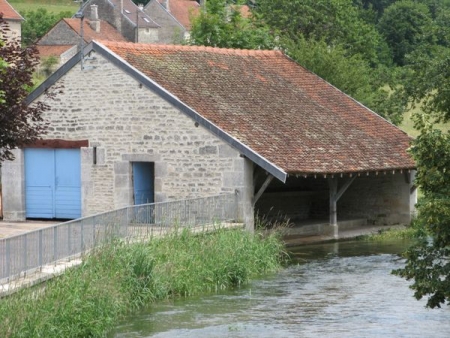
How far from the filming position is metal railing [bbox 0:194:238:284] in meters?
16.4

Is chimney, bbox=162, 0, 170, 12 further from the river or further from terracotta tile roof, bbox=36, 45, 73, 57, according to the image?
the river

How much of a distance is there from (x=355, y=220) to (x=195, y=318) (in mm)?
13414

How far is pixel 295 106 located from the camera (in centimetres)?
2964

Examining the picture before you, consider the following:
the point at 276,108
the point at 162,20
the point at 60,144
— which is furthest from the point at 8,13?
the point at 276,108

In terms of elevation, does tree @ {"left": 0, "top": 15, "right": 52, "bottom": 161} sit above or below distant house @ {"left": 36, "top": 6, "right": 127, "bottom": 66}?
below

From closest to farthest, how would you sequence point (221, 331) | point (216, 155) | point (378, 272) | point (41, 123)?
point (221, 331) < point (378, 272) < point (216, 155) < point (41, 123)

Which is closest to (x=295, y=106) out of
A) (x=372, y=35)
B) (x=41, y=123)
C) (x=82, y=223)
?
(x=41, y=123)

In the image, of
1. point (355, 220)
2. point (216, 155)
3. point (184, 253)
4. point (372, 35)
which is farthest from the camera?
point (372, 35)

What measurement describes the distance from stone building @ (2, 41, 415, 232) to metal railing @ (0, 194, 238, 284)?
4.46 feet

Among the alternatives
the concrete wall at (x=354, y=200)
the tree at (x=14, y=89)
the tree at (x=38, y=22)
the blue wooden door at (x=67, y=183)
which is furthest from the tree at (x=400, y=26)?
the tree at (x=14, y=89)

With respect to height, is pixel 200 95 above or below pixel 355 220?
above

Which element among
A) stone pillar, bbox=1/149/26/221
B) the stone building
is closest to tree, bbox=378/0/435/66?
the stone building

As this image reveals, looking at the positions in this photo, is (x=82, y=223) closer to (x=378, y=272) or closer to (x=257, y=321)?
(x=257, y=321)

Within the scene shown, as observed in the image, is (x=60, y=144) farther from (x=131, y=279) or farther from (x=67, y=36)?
(x=67, y=36)
